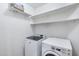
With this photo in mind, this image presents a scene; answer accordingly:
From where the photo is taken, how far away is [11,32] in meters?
1.66

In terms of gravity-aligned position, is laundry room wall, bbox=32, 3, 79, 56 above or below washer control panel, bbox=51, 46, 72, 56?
above

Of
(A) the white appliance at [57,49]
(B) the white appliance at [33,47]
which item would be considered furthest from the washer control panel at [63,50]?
(B) the white appliance at [33,47]

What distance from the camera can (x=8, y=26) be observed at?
1.59 m

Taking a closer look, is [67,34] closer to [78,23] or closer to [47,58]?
[78,23]

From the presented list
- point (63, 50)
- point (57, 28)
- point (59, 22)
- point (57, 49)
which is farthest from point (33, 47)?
point (59, 22)

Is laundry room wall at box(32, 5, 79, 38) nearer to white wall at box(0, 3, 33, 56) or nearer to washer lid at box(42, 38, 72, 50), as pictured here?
washer lid at box(42, 38, 72, 50)

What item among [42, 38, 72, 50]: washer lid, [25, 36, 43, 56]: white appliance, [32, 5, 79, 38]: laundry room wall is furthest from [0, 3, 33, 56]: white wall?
[42, 38, 72, 50]: washer lid

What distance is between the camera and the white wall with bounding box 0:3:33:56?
147 centimetres

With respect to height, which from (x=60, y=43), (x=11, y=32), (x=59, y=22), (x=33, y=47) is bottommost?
(x=33, y=47)

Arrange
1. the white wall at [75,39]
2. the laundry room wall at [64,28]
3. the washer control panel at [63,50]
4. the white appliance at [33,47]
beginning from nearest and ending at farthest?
1. the washer control panel at [63,50]
2. the laundry room wall at [64,28]
3. the white wall at [75,39]
4. the white appliance at [33,47]

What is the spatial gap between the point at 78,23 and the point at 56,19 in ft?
1.88

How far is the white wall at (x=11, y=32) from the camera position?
1.47 m

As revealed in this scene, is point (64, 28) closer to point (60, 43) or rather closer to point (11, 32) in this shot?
point (60, 43)

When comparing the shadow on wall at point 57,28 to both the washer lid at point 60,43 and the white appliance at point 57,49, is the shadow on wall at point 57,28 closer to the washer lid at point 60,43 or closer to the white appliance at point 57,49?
the washer lid at point 60,43
